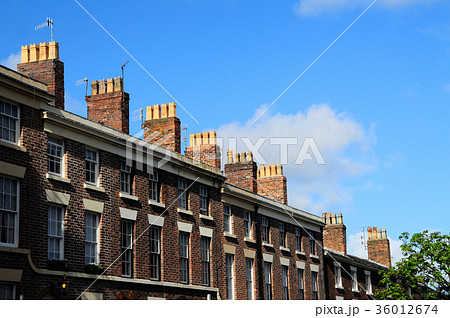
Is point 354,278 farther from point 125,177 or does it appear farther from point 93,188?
point 93,188

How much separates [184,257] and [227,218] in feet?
16.8

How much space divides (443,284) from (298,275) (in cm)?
827

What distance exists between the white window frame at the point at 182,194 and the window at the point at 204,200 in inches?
56.1

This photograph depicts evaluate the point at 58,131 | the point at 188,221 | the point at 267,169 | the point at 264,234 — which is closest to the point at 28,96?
the point at 58,131

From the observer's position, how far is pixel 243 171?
131 ft

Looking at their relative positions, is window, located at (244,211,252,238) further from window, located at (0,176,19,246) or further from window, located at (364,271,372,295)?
window, located at (364,271,372,295)

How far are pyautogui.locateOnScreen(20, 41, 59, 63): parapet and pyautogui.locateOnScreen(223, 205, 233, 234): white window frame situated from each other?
12.9m

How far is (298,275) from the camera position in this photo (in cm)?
4144

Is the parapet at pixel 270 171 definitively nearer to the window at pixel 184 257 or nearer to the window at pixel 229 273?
the window at pixel 229 273

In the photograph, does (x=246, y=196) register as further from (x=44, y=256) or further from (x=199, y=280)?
(x=44, y=256)

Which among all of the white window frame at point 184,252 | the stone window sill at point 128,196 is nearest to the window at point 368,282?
the white window frame at point 184,252

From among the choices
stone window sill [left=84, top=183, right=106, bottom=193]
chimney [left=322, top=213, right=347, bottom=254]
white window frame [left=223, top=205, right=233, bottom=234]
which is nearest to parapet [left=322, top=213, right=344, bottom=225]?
chimney [left=322, top=213, right=347, bottom=254]

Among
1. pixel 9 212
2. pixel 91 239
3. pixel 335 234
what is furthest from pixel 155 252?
pixel 335 234

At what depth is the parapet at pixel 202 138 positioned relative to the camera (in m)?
35.1
